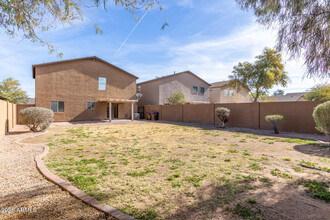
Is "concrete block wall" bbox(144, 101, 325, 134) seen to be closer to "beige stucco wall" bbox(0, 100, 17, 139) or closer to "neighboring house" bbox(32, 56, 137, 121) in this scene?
"neighboring house" bbox(32, 56, 137, 121)

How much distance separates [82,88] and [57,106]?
127 inches

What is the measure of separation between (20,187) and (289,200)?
14.8 feet

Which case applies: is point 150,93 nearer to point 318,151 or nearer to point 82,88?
point 82,88

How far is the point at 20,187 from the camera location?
311 centimetres

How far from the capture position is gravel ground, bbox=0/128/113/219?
2.31 m

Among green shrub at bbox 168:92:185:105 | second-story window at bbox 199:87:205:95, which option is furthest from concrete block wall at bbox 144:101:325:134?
second-story window at bbox 199:87:205:95

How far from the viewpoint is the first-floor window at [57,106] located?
1866cm

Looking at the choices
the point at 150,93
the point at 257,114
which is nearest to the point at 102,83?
the point at 150,93

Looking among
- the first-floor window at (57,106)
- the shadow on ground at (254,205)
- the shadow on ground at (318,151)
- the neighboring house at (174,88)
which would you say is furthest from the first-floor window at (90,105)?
the shadow on ground at (254,205)

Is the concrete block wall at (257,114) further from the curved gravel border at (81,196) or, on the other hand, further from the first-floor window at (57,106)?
the first-floor window at (57,106)

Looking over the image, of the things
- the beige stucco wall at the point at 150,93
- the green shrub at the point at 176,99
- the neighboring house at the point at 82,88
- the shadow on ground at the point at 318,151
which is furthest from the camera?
the beige stucco wall at the point at 150,93

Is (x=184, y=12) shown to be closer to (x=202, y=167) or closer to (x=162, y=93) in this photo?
(x=202, y=167)

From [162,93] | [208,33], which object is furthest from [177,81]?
[208,33]

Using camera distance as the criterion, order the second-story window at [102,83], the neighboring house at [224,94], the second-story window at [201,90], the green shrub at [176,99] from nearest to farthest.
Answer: the second-story window at [102,83]
the green shrub at [176,99]
the second-story window at [201,90]
the neighboring house at [224,94]
